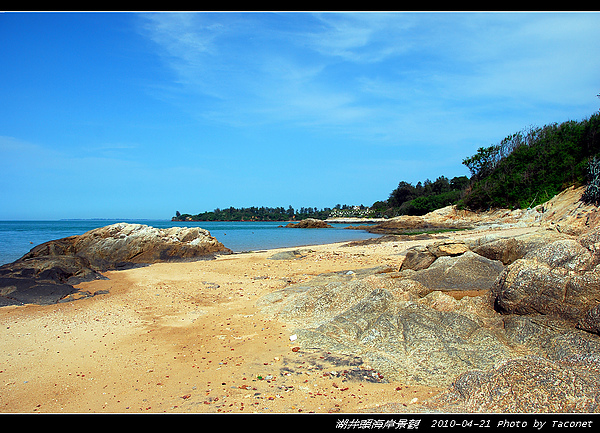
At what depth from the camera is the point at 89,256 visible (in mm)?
19250

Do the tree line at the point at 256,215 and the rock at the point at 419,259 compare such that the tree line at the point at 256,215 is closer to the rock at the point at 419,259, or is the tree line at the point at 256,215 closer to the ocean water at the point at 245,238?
the ocean water at the point at 245,238

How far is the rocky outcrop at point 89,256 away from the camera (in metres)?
11.3

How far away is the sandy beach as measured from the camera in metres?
4.61

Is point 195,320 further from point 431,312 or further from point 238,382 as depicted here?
point 431,312

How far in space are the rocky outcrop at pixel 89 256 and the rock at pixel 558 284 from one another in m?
12.2

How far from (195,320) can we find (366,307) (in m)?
4.25

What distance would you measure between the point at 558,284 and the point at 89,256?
2072 centimetres

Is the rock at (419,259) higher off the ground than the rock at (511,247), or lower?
lower

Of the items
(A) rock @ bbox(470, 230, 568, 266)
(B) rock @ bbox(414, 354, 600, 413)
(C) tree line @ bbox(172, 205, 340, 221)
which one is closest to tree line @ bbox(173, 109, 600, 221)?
(A) rock @ bbox(470, 230, 568, 266)

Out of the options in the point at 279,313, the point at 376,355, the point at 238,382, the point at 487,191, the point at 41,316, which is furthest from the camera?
the point at 487,191

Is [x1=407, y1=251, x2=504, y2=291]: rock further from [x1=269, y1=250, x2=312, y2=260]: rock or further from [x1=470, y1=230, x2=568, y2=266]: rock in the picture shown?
[x1=269, y1=250, x2=312, y2=260]: rock

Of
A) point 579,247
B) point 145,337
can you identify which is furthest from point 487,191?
point 145,337

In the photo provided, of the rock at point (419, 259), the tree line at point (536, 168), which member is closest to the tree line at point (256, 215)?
the tree line at point (536, 168)

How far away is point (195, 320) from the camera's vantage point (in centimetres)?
869
